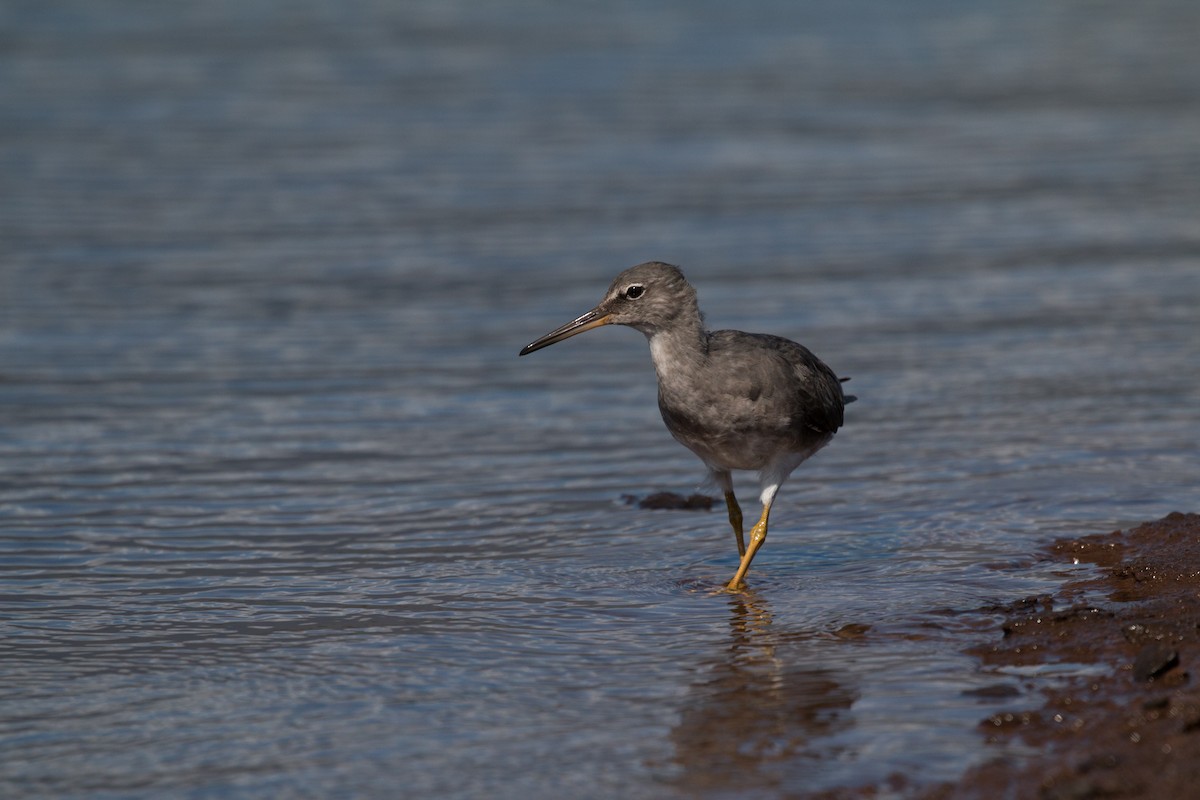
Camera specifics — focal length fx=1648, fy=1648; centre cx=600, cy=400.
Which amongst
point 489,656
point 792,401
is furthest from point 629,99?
point 489,656

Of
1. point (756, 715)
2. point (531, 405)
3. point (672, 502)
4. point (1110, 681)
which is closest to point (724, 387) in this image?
point (672, 502)

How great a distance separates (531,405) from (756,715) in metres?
5.15

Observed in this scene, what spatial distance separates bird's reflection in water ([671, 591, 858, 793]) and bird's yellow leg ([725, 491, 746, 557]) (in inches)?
44.9

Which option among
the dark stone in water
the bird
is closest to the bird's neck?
the bird

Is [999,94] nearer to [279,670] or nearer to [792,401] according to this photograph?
[792,401]

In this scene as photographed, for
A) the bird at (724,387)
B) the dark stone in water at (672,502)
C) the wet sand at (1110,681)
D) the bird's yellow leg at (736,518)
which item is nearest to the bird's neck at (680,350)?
the bird at (724,387)

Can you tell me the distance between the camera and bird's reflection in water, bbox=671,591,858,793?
572 cm

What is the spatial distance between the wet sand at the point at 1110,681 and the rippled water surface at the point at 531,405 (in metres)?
0.20

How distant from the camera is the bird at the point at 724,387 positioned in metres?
8.00

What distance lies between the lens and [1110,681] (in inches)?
243

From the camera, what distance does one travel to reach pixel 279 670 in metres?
6.76

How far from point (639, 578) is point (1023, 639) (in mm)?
2054

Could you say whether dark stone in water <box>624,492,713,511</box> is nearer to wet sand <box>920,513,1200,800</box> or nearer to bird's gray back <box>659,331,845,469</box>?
bird's gray back <box>659,331,845,469</box>

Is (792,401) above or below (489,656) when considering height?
above
